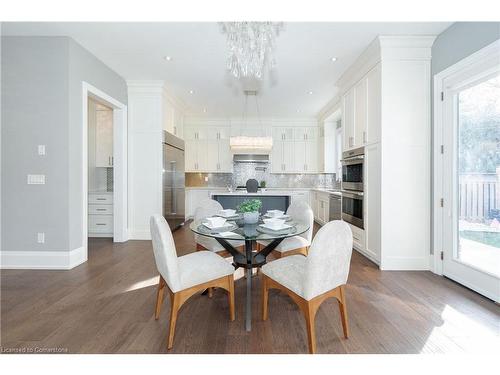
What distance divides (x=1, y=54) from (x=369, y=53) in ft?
15.2

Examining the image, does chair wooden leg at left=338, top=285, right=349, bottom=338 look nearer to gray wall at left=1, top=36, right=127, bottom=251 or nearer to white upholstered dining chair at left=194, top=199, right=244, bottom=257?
white upholstered dining chair at left=194, top=199, right=244, bottom=257

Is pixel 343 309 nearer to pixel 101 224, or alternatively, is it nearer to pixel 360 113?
pixel 360 113

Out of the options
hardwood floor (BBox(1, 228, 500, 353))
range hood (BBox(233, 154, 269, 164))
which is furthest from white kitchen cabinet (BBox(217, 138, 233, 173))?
hardwood floor (BBox(1, 228, 500, 353))

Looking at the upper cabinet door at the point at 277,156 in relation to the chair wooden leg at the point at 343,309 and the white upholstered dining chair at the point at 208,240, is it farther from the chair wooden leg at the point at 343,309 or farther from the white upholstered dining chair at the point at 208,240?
the chair wooden leg at the point at 343,309

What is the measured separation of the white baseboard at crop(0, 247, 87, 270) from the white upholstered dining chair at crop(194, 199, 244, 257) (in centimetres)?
176

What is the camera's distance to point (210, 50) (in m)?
3.31

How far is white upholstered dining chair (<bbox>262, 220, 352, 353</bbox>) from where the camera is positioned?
1512mm

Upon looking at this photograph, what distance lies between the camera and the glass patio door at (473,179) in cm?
235

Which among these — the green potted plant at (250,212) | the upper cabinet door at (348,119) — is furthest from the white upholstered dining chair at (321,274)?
the upper cabinet door at (348,119)

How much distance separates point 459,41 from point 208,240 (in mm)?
3346

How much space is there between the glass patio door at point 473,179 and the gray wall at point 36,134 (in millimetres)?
4490

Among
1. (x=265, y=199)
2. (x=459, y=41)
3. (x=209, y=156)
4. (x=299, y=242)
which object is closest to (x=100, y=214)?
(x=265, y=199)
